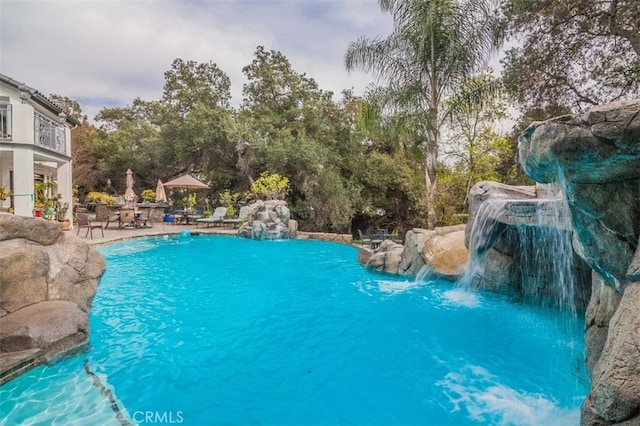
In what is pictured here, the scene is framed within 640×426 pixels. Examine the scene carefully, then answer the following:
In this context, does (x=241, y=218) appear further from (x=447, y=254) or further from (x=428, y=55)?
(x=447, y=254)

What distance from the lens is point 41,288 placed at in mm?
4660

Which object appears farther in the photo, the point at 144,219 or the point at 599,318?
the point at 144,219

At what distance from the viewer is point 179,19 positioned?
10.6 meters

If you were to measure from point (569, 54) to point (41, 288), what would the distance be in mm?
14249

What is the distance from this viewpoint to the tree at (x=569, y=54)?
366 inches

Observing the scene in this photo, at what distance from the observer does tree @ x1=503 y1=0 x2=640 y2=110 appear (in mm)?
9297

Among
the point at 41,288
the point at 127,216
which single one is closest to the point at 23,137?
the point at 127,216

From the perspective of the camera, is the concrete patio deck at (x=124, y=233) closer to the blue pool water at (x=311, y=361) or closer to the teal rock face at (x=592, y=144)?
the blue pool water at (x=311, y=361)

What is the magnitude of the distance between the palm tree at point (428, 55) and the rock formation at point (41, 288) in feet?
34.4

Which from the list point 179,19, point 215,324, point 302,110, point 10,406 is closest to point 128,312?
point 215,324

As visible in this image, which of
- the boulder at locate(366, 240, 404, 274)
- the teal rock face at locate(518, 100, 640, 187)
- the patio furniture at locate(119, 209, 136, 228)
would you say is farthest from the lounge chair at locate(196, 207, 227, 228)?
the teal rock face at locate(518, 100, 640, 187)

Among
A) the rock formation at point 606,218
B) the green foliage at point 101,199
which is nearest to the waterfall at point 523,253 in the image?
the rock formation at point 606,218

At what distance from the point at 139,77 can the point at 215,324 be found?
85.5 feet

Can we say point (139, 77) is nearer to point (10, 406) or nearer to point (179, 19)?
point (179, 19)
